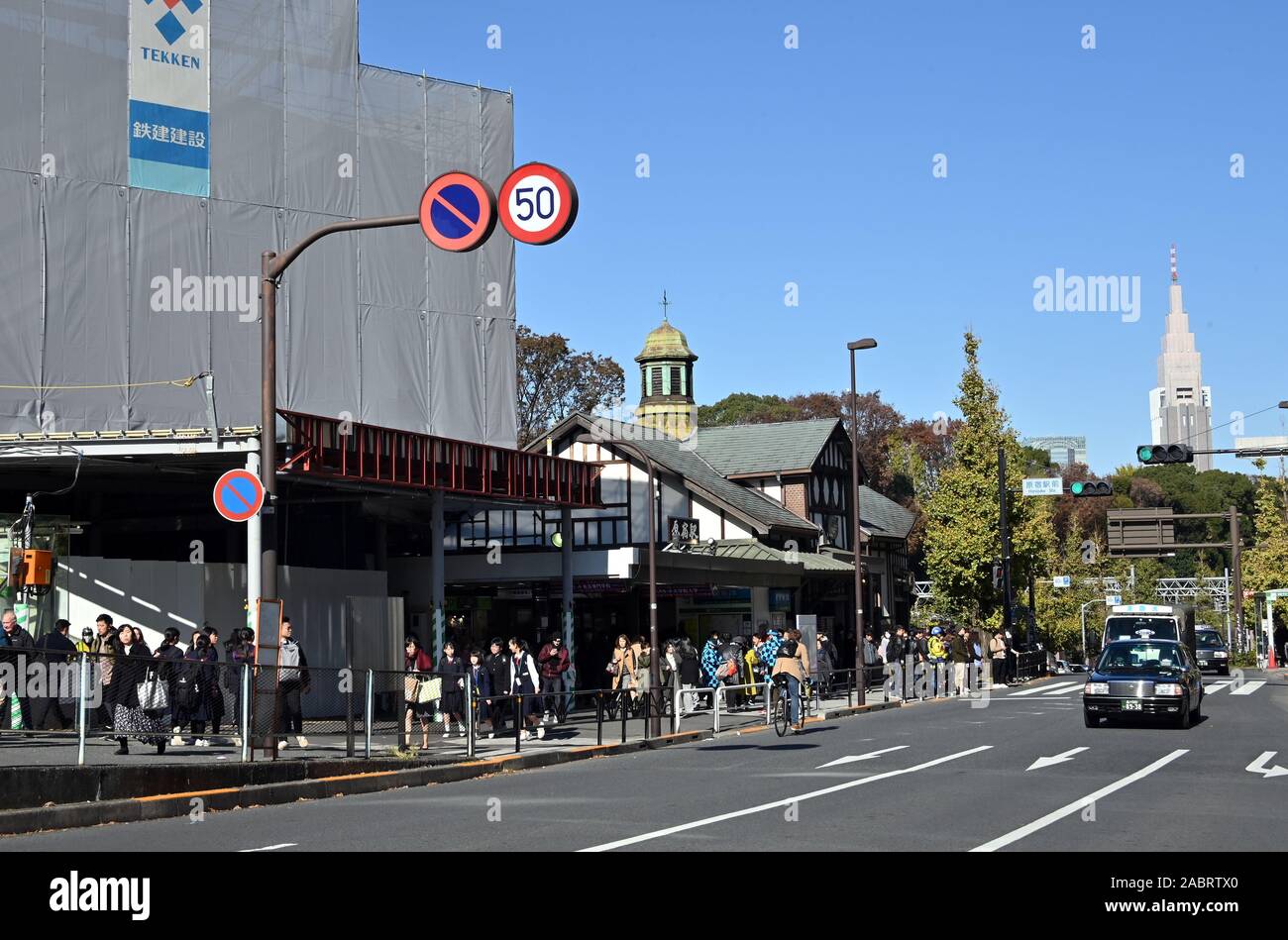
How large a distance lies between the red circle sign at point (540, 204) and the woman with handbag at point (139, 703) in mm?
6669

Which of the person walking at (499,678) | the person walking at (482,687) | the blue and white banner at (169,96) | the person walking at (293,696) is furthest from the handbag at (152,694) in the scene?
the blue and white banner at (169,96)

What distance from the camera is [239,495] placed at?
1719 cm

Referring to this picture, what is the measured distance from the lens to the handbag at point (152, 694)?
55.8 feet

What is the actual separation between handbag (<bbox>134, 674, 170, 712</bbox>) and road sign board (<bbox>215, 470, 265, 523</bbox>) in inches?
84.1

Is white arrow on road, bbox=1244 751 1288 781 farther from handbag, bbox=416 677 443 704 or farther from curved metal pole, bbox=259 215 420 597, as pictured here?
curved metal pole, bbox=259 215 420 597

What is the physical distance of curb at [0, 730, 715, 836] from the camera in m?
13.9

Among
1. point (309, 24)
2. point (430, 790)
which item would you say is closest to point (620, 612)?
point (309, 24)

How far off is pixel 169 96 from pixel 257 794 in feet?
70.1

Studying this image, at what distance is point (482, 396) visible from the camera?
38.1m

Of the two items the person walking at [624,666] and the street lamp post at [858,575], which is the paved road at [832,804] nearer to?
the person walking at [624,666]

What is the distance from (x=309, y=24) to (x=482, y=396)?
A: 33.2ft

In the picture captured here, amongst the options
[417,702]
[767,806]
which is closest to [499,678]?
[417,702]

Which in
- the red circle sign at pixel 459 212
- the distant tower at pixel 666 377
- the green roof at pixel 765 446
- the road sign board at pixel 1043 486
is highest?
the distant tower at pixel 666 377

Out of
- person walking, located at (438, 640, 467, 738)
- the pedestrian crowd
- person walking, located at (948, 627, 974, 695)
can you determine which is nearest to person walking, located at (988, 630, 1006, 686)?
person walking, located at (948, 627, 974, 695)
